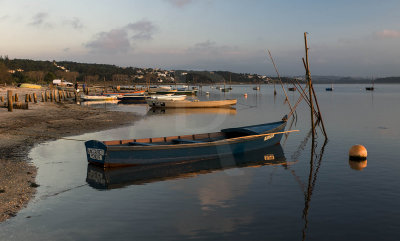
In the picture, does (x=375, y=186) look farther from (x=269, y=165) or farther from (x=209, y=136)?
(x=209, y=136)

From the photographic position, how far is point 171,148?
19656 millimetres

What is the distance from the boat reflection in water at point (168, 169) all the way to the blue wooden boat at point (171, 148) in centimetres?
33

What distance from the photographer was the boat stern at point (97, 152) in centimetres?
1808

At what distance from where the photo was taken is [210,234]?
10.8 meters

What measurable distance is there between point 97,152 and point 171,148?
3.97 metres

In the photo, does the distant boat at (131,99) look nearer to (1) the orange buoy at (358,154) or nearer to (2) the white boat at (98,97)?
(2) the white boat at (98,97)

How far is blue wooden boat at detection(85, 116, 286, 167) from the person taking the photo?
60.7 feet

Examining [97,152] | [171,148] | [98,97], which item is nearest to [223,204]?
[171,148]

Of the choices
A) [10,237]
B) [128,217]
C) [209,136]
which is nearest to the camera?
[10,237]

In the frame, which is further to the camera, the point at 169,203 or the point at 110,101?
the point at 110,101

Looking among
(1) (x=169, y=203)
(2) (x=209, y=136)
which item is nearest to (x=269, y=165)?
(2) (x=209, y=136)

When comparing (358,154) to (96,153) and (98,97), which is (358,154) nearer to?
(96,153)

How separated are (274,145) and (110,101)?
6332cm

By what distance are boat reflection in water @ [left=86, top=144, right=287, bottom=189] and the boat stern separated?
426 mm
